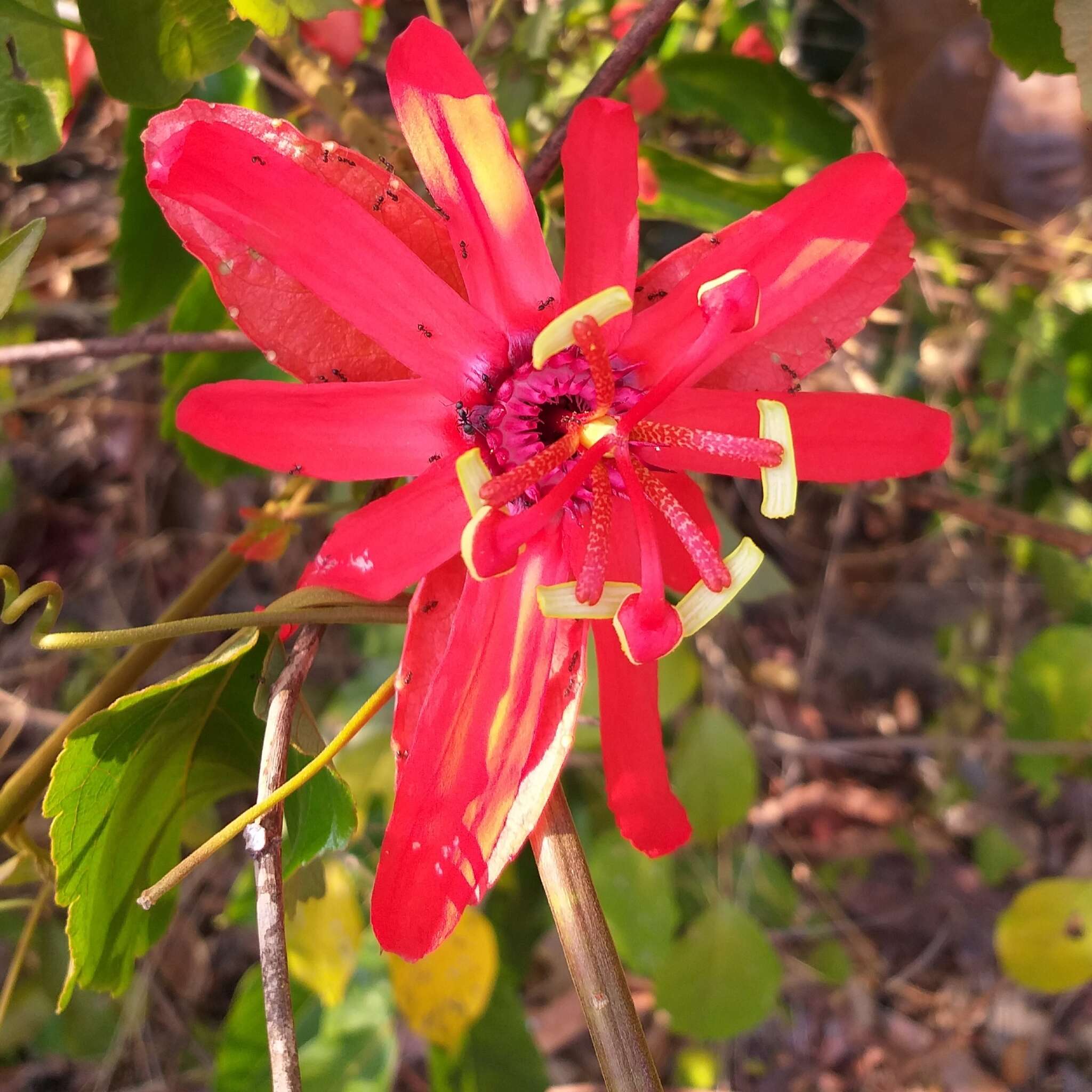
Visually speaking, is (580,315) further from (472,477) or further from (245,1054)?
(245,1054)

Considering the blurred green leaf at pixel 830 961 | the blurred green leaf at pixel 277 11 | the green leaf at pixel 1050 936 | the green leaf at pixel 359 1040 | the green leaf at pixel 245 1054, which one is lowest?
the blurred green leaf at pixel 830 961

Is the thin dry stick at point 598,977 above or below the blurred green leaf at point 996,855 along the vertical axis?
above

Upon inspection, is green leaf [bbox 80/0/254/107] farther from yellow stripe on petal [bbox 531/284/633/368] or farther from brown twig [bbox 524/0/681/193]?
yellow stripe on petal [bbox 531/284/633/368]

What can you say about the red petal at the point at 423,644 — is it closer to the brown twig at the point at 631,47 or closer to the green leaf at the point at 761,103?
the brown twig at the point at 631,47

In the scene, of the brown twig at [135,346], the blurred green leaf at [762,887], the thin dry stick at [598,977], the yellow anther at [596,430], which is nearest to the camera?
the thin dry stick at [598,977]

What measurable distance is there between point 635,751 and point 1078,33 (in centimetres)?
69

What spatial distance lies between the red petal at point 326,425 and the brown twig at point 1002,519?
0.83m

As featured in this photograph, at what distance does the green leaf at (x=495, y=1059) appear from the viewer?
1.38 m

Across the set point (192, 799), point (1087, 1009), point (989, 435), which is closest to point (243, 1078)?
point (192, 799)

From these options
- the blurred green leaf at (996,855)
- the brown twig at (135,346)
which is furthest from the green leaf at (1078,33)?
the blurred green leaf at (996,855)

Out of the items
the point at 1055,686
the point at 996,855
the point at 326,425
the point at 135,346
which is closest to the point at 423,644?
the point at 326,425

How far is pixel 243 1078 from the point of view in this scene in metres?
1.30

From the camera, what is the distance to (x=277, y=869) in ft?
2.32

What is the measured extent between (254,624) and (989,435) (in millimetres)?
1571
